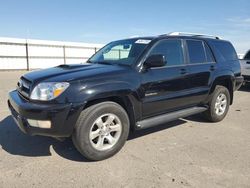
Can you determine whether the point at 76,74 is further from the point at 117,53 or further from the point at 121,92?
the point at 117,53

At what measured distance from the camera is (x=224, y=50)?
19.1 feet

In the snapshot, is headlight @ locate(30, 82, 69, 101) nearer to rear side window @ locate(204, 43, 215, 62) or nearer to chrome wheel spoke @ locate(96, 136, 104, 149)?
chrome wheel spoke @ locate(96, 136, 104, 149)

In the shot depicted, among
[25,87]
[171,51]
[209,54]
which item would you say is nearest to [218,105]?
[209,54]

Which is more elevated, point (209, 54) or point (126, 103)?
point (209, 54)

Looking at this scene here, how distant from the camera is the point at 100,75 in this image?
3.54 meters

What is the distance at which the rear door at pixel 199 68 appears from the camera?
4.80 m

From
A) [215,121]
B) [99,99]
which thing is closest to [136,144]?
[99,99]

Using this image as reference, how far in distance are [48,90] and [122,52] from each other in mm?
1944

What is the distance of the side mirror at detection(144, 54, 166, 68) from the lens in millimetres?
3934

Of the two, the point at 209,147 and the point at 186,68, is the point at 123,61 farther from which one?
the point at 209,147

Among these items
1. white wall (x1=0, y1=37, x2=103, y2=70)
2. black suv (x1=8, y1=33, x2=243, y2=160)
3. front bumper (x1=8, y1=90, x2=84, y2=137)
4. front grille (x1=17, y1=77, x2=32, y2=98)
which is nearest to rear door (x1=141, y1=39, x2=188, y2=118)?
black suv (x1=8, y1=33, x2=243, y2=160)

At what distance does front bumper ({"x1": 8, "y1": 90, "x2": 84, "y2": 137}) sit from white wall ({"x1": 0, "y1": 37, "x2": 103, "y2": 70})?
18.7 meters

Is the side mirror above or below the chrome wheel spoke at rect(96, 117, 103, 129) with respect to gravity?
above

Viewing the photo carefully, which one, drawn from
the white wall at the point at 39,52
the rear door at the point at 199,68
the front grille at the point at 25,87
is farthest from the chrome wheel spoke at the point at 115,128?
the white wall at the point at 39,52
